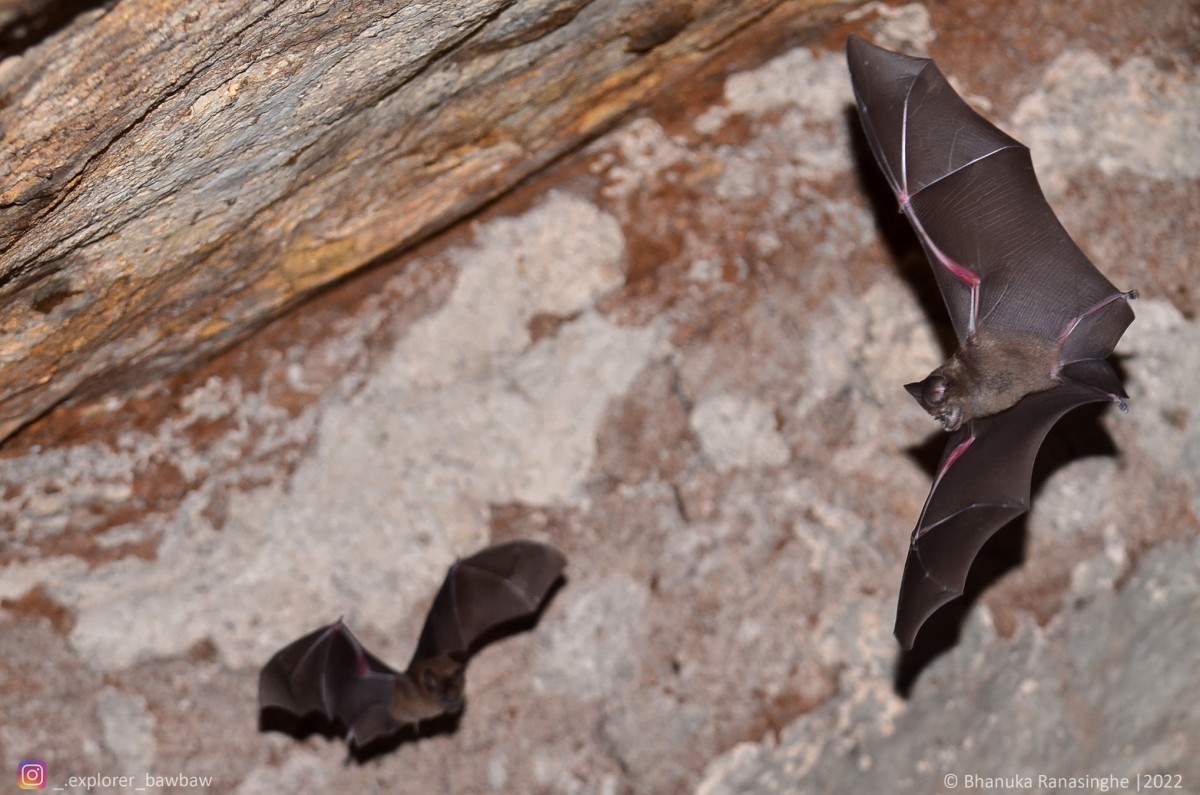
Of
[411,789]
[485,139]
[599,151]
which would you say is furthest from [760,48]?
[411,789]

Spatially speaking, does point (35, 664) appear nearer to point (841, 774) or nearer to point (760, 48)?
point (841, 774)

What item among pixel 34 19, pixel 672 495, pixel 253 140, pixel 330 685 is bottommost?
pixel 672 495

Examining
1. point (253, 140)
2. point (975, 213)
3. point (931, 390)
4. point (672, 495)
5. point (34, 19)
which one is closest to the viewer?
point (34, 19)

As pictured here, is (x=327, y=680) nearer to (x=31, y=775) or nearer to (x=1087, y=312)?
(x=31, y=775)

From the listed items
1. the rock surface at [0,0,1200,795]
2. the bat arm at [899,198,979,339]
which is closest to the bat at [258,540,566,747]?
the rock surface at [0,0,1200,795]

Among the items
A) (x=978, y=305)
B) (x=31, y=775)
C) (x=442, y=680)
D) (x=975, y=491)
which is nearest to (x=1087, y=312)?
(x=978, y=305)

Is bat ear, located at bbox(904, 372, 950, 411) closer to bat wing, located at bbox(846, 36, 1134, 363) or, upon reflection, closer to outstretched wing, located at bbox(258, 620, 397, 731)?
bat wing, located at bbox(846, 36, 1134, 363)

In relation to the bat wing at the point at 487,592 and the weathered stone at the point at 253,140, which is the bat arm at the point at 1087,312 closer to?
the weathered stone at the point at 253,140
